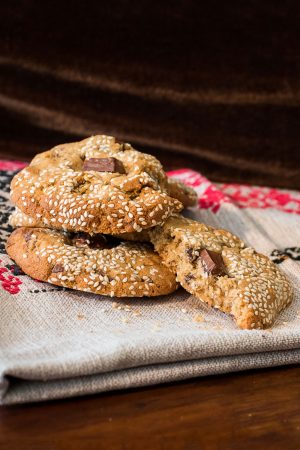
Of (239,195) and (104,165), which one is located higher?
(104,165)

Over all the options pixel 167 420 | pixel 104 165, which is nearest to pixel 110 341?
pixel 167 420

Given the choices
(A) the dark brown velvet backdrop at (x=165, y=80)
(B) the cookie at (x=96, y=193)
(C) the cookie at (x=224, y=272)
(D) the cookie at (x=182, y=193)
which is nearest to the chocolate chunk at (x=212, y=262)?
(C) the cookie at (x=224, y=272)

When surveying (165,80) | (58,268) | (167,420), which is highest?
(165,80)

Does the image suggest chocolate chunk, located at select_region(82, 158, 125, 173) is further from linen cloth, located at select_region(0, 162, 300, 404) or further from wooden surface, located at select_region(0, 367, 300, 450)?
wooden surface, located at select_region(0, 367, 300, 450)

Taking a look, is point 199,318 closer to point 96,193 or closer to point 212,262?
point 212,262

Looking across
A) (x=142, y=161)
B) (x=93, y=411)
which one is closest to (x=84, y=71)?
(x=142, y=161)

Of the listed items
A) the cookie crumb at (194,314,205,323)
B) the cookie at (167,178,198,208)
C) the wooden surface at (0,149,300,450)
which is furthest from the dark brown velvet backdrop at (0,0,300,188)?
the wooden surface at (0,149,300,450)
